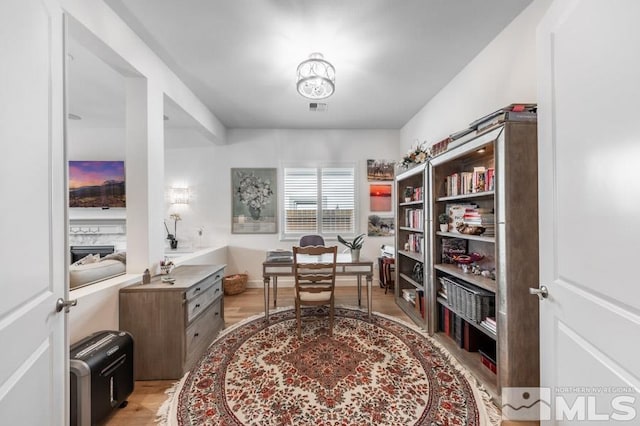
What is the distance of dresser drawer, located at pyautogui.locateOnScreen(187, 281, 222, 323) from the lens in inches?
82.3

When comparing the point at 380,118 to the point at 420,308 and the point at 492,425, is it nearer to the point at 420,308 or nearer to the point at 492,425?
the point at 420,308

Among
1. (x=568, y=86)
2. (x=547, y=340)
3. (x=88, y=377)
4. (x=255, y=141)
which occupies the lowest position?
(x=88, y=377)

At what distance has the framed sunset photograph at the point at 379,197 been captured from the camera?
4527 mm

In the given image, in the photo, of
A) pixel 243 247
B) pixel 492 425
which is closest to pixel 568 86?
pixel 492 425

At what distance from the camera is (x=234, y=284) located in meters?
3.95

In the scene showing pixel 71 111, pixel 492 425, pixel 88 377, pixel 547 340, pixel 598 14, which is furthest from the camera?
pixel 71 111

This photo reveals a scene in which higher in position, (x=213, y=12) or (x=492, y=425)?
(x=213, y=12)

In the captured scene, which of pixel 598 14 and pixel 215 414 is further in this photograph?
pixel 215 414

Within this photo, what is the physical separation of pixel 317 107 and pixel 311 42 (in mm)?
1296

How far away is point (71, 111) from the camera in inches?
145

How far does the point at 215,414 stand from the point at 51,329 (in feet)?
3.58

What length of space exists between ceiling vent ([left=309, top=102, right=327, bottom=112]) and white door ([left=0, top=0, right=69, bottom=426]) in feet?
8.55

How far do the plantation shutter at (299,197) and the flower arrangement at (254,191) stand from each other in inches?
13.8

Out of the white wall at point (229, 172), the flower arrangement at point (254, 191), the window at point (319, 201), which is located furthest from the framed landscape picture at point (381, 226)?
the flower arrangement at point (254, 191)
